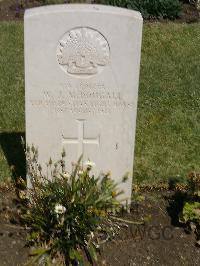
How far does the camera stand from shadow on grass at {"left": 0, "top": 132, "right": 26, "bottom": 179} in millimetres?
5989

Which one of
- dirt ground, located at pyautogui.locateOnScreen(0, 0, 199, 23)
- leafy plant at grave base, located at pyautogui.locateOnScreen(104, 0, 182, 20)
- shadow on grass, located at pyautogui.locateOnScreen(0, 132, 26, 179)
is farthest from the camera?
dirt ground, located at pyautogui.locateOnScreen(0, 0, 199, 23)

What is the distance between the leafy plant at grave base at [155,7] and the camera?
31.9 ft

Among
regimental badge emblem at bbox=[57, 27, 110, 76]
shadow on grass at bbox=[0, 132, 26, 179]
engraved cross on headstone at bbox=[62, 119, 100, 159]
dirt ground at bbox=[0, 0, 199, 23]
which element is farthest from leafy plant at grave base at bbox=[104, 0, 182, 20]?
regimental badge emblem at bbox=[57, 27, 110, 76]

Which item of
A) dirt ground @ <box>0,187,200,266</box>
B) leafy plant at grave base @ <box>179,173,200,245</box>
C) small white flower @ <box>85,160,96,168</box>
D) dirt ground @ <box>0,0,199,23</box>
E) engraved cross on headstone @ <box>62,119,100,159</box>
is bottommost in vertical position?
dirt ground @ <box>0,187,200,266</box>

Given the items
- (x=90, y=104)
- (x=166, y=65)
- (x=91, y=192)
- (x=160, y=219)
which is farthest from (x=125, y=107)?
(x=166, y=65)

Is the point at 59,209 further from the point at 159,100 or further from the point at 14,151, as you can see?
the point at 159,100

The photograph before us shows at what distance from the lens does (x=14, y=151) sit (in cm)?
638

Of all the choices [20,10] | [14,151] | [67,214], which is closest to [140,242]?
[67,214]

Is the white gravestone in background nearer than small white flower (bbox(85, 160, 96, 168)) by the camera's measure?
Yes

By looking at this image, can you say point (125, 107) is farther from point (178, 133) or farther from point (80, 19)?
point (178, 133)

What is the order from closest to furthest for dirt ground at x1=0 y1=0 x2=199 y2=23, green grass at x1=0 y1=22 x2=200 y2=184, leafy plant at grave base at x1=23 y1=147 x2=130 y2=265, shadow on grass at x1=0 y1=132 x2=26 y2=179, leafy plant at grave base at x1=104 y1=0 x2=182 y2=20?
1. leafy plant at grave base at x1=23 y1=147 x2=130 y2=265
2. shadow on grass at x1=0 y1=132 x2=26 y2=179
3. green grass at x1=0 y1=22 x2=200 y2=184
4. leafy plant at grave base at x1=104 y1=0 x2=182 y2=20
5. dirt ground at x1=0 y1=0 x2=199 y2=23

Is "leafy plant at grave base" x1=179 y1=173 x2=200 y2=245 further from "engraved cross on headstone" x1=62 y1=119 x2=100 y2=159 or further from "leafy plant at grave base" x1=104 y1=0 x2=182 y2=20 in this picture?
"leafy plant at grave base" x1=104 y1=0 x2=182 y2=20

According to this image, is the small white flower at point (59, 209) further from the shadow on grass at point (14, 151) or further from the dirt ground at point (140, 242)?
the shadow on grass at point (14, 151)

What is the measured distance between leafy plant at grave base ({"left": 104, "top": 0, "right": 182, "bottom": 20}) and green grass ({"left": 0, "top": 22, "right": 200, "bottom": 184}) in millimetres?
391
